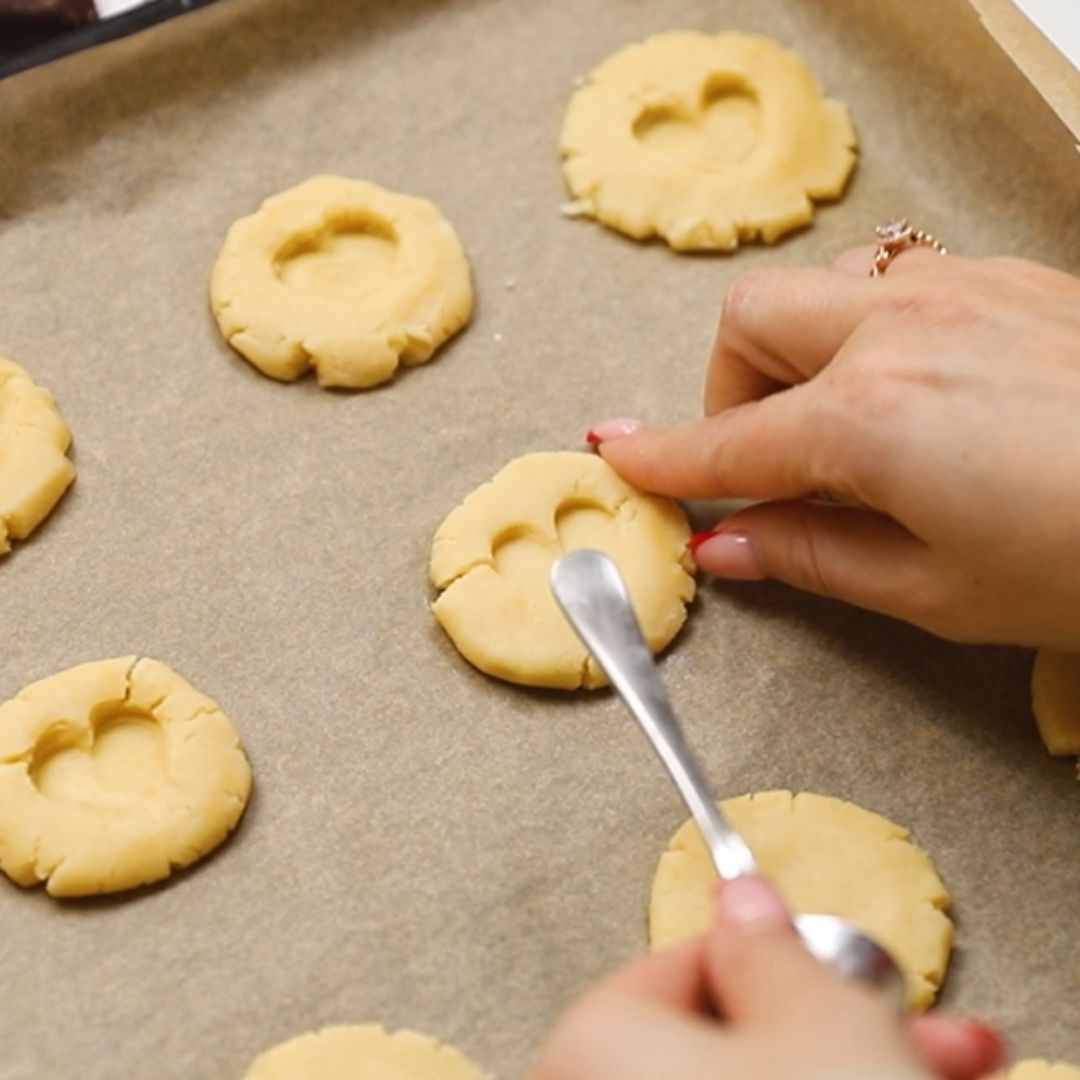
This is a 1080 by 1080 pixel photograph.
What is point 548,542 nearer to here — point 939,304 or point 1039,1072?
point 939,304

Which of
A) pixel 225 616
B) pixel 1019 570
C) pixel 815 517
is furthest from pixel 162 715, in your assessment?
pixel 1019 570

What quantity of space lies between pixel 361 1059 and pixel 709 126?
4.47ft

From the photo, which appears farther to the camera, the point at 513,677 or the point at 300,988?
the point at 513,677

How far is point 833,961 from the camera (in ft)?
3.71

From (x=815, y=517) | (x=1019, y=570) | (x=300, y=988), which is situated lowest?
(x=300, y=988)

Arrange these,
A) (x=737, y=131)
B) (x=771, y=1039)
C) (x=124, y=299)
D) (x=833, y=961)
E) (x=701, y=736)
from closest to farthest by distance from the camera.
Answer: (x=771, y=1039) < (x=833, y=961) < (x=701, y=736) < (x=124, y=299) < (x=737, y=131)

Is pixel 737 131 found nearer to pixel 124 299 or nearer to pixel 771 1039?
pixel 124 299

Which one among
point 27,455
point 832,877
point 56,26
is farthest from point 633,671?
point 56,26

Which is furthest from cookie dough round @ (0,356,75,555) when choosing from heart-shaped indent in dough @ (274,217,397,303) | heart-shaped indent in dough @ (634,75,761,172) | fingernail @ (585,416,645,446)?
heart-shaped indent in dough @ (634,75,761,172)

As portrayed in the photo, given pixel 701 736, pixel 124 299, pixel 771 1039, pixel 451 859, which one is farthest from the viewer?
pixel 124 299

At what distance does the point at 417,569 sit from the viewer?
1.69 metres

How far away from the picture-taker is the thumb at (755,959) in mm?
879

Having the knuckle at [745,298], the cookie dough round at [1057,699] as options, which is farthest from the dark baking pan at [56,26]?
the cookie dough round at [1057,699]

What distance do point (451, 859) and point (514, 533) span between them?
0.39m
